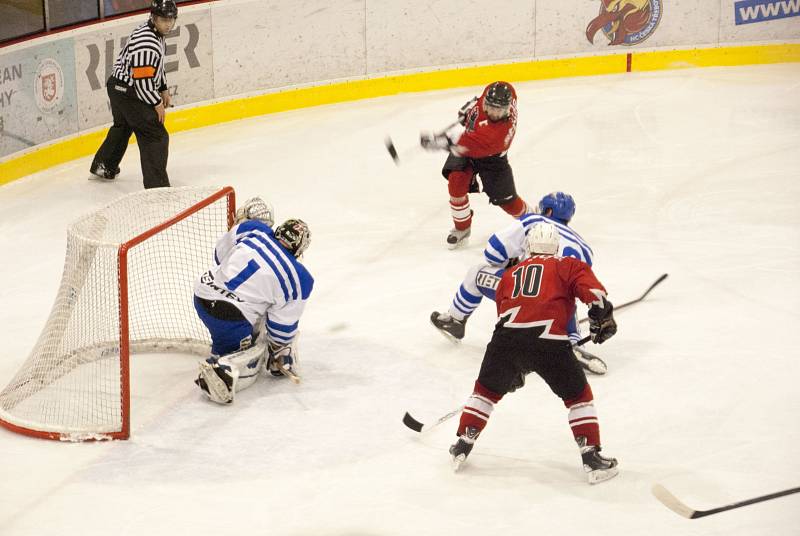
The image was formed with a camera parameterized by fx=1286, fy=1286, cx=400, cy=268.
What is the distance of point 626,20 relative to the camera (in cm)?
1062

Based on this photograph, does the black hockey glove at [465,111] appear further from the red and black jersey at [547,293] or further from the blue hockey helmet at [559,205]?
the red and black jersey at [547,293]

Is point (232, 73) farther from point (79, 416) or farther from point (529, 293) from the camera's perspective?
point (529, 293)

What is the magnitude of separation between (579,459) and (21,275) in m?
3.38

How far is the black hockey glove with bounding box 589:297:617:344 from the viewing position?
176 inches

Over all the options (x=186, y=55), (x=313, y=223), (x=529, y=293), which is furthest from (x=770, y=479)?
(x=186, y=55)

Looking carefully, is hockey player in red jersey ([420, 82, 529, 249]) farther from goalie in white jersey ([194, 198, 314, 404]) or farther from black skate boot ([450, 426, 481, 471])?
black skate boot ([450, 426, 481, 471])

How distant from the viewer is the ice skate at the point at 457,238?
23.6ft

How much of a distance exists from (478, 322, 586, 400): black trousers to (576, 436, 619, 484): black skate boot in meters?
0.19

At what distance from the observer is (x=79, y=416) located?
500 centimetres

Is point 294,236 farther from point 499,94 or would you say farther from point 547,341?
point 499,94

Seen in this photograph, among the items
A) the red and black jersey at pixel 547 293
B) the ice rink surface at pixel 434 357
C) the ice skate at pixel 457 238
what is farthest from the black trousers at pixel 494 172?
the red and black jersey at pixel 547 293

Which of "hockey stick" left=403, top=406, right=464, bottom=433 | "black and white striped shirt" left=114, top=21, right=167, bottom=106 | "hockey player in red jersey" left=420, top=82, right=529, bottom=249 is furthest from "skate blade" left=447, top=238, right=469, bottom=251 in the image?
"hockey stick" left=403, top=406, right=464, bottom=433

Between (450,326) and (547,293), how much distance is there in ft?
4.43

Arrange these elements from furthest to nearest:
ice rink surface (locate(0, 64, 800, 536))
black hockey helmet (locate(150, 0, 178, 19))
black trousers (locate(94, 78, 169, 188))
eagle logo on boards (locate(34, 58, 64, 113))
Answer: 1. eagle logo on boards (locate(34, 58, 64, 113))
2. black trousers (locate(94, 78, 169, 188))
3. black hockey helmet (locate(150, 0, 178, 19))
4. ice rink surface (locate(0, 64, 800, 536))
